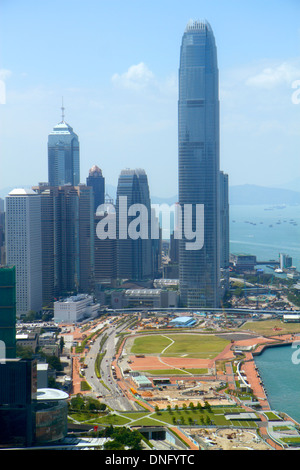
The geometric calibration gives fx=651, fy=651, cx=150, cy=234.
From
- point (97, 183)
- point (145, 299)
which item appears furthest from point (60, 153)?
point (145, 299)

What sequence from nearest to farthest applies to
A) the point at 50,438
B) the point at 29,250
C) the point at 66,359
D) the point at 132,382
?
1. the point at 50,438
2. the point at 132,382
3. the point at 66,359
4. the point at 29,250

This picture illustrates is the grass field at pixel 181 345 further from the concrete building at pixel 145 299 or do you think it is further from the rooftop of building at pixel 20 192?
the rooftop of building at pixel 20 192

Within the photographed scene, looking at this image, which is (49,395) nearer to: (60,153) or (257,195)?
(60,153)

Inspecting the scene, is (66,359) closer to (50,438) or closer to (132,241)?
(50,438)

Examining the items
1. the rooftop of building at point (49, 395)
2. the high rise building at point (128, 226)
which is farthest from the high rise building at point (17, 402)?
the high rise building at point (128, 226)

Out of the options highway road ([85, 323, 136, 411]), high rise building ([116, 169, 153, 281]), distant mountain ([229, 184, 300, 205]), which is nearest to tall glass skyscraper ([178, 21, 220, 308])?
high rise building ([116, 169, 153, 281])

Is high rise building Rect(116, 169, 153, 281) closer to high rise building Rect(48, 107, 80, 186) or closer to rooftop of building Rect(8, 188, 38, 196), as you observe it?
rooftop of building Rect(8, 188, 38, 196)
